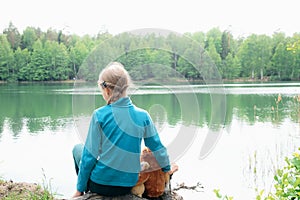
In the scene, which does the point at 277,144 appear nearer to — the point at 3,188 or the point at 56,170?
the point at 56,170

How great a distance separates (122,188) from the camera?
2188 millimetres

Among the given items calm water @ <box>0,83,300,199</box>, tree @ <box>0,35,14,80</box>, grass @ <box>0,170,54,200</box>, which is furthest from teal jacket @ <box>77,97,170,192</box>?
tree @ <box>0,35,14,80</box>

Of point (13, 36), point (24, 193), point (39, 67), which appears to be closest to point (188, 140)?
point (24, 193)

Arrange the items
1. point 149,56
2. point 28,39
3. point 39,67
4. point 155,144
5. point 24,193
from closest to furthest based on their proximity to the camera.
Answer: point 155,144 < point 149,56 < point 24,193 < point 39,67 < point 28,39

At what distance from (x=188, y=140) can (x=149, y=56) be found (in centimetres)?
71

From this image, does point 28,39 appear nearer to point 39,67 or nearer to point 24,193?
point 39,67

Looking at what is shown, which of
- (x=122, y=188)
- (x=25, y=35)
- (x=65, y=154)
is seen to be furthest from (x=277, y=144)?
(x=25, y=35)

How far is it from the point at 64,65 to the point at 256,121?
26.6 meters

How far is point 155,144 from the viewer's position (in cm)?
219

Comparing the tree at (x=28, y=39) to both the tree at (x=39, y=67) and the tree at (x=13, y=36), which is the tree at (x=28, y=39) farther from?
the tree at (x=39, y=67)

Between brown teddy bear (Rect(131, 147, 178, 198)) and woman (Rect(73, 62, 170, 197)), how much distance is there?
11 cm

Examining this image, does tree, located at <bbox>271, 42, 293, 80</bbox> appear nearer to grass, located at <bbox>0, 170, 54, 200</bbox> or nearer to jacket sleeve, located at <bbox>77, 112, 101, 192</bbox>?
grass, located at <bbox>0, 170, 54, 200</bbox>

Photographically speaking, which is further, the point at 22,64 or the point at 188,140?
the point at 22,64

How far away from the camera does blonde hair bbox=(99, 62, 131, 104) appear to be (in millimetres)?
2078
